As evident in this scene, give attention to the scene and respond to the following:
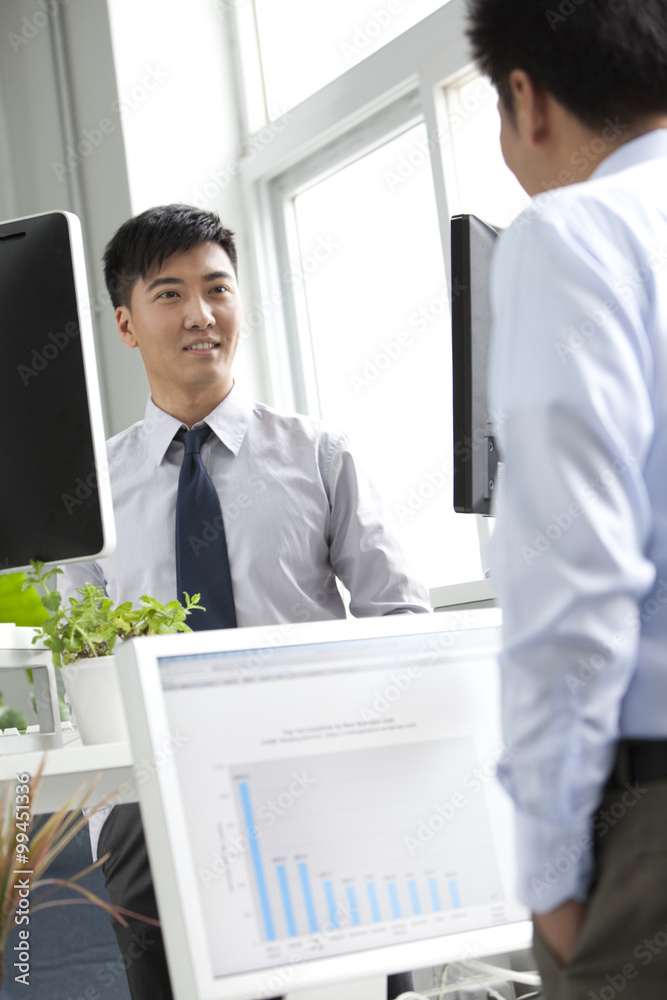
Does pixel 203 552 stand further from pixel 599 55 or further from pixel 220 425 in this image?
pixel 599 55

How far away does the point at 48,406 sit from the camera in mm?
1126

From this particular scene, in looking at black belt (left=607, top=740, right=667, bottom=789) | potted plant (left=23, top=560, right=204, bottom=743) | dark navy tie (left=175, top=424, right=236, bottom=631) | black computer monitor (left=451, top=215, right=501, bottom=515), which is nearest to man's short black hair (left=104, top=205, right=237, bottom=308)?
dark navy tie (left=175, top=424, right=236, bottom=631)

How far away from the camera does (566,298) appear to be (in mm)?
637

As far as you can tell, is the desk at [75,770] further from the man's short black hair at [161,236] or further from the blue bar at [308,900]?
the man's short black hair at [161,236]

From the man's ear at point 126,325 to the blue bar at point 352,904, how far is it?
4.95 feet

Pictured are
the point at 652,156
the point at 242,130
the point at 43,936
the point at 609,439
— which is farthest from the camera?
the point at 242,130

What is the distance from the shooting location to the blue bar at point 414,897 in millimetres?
818

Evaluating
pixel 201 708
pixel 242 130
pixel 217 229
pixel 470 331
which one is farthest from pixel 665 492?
pixel 242 130

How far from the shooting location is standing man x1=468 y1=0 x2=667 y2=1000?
60 centimetres

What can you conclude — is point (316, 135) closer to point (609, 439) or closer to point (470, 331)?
point (470, 331)

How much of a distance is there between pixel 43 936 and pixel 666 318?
2.29 meters

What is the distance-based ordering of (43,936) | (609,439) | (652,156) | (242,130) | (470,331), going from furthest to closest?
(242,130) → (43,936) → (470,331) → (652,156) → (609,439)

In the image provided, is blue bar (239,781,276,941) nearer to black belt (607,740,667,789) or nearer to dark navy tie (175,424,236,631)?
black belt (607,740,667,789)

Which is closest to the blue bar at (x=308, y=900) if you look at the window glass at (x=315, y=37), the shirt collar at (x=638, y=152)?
the shirt collar at (x=638, y=152)
